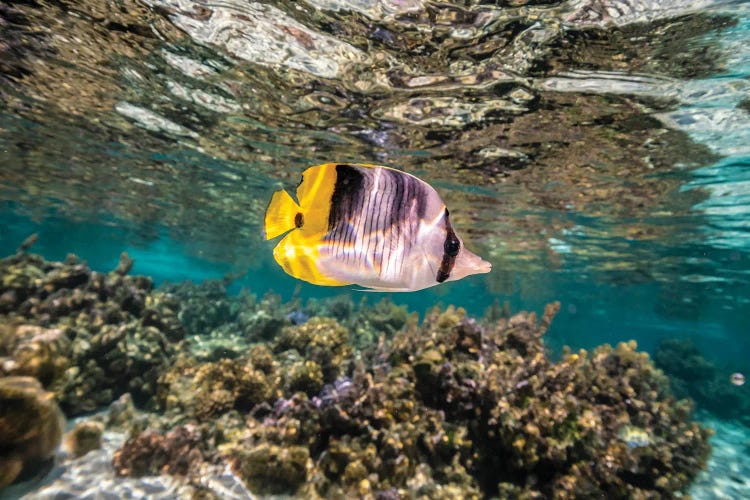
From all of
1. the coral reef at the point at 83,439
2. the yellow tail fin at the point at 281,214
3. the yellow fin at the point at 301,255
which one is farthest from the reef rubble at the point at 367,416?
the yellow tail fin at the point at 281,214

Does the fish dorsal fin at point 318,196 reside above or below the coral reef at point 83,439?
above

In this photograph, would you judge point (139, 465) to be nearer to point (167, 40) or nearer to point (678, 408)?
point (167, 40)

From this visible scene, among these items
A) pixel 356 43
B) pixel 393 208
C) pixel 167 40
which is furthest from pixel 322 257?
pixel 167 40

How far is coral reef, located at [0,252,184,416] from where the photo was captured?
18.8 ft

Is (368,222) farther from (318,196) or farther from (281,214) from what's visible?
(281,214)

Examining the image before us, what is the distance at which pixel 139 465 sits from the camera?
5137 mm

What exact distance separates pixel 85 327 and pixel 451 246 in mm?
9344

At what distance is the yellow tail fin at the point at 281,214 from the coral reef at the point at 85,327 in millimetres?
5822

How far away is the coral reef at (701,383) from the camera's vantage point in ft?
64.1

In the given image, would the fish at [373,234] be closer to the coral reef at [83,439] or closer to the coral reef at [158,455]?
the coral reef at [158,455]

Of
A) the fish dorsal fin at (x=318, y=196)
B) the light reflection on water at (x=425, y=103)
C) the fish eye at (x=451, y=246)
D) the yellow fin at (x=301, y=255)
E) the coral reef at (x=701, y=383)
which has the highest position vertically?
the light reflection on water at (x=425, y=103)

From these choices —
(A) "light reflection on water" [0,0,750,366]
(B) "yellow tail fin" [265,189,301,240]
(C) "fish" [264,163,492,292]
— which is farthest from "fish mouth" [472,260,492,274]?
(A) "light reflection on water" [0,0,750,366]

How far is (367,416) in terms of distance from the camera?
17.8 feet

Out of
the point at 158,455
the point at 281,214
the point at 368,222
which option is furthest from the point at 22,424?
the point at 368,222
